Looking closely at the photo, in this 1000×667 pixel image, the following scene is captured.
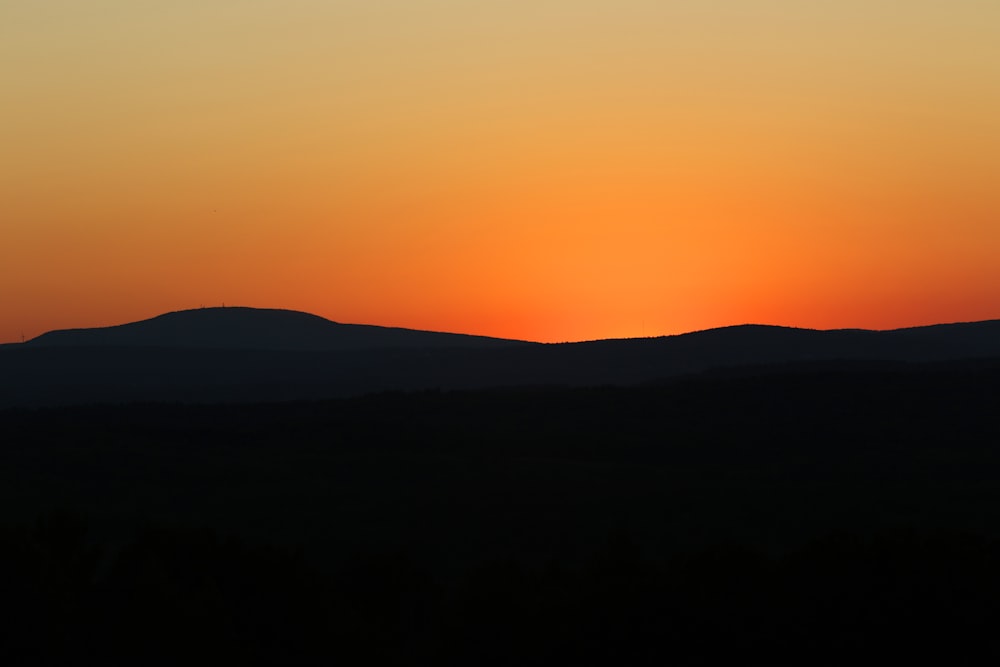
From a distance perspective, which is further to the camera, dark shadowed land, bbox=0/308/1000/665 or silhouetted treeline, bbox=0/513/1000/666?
dark shadowed land, bbox=0/308/1000/665

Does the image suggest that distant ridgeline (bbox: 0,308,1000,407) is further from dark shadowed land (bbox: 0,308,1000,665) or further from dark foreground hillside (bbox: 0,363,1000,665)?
dark foreground hillside (bbox: 0,363,1000,665)

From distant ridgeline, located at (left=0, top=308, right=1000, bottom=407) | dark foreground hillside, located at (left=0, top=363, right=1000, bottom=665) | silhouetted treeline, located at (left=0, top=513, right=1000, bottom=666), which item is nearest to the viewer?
silhouetted treeline, located at (left=0, top=513, right=1000, bottom=666)

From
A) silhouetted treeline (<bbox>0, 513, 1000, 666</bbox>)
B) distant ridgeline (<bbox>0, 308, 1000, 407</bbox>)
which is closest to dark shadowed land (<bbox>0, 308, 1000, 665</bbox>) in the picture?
silhouetted treeline (<bbox>0, 513, 1000, 666</bbox>)

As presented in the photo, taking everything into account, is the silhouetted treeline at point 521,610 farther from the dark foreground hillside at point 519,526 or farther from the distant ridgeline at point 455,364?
the distant ridgeline at point 455,364

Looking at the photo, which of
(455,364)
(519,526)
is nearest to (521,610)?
(519,526)

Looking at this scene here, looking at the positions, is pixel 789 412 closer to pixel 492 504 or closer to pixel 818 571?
pixel 492 504

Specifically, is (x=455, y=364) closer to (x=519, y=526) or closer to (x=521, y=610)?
(x=519, y=526)

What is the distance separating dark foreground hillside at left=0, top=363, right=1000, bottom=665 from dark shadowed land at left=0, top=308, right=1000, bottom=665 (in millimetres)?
92

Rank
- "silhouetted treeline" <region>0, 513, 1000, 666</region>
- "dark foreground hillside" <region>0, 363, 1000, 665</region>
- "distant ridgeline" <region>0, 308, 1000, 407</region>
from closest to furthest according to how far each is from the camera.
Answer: "silhouetted treeline" <region>0, 513, 1000, 666</region> < "dark foreground hillside" <region>0, 363, 1000, 665</region> < "distant ridgeline" <region>0, 308, 1000, 407</region>

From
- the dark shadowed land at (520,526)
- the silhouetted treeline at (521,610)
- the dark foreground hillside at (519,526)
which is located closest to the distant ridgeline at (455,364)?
the dark shadowed land at (520,526)

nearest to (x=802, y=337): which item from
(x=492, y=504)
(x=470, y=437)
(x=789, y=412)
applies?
(x=789, y=412)

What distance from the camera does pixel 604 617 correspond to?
27.7 m

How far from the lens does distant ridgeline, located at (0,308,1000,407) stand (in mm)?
139750

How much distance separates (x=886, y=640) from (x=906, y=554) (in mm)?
3738
